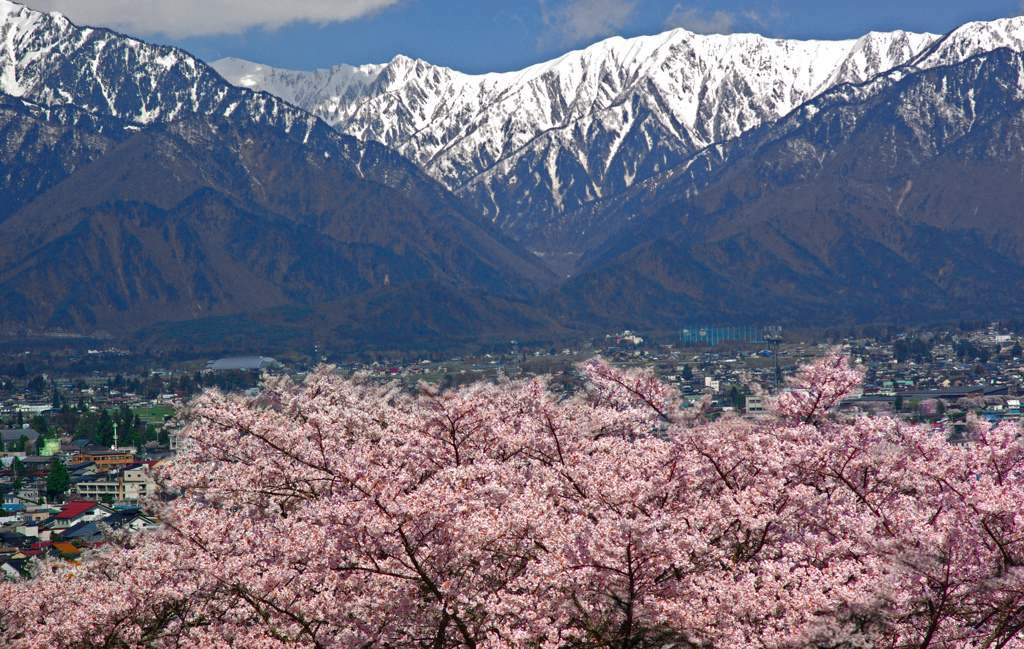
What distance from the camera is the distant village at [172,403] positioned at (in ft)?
150

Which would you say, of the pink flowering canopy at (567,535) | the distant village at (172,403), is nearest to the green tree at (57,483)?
the distant village at (172,403)

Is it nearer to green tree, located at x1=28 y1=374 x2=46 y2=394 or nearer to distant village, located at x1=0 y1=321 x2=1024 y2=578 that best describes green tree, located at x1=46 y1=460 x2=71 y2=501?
distant village, located at x1=0 y1=321 x2=1024 y2=578

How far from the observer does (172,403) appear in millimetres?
94438

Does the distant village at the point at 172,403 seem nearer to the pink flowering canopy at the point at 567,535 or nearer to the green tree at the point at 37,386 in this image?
the green tree at the point at 37,386

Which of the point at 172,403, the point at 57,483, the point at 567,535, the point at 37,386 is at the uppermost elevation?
the point at 567,535

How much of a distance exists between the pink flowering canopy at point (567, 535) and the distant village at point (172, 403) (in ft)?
6.33

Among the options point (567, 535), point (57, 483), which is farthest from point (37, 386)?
point (567, 535)

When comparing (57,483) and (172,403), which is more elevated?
(172,403)

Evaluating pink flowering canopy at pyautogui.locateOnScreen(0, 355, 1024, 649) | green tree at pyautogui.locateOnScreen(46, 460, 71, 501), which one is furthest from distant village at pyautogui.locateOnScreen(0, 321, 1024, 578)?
pink flowering canopy at pyautogui.locateOnScreen(0, 355, 1024, 649)

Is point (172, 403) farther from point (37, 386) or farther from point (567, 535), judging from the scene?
point (37, 386)

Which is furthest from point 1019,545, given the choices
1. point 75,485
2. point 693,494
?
point 75,485

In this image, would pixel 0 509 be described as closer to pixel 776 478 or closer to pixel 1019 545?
pixel 776 478

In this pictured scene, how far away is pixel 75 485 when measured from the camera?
74750 mm

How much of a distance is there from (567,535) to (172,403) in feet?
282
